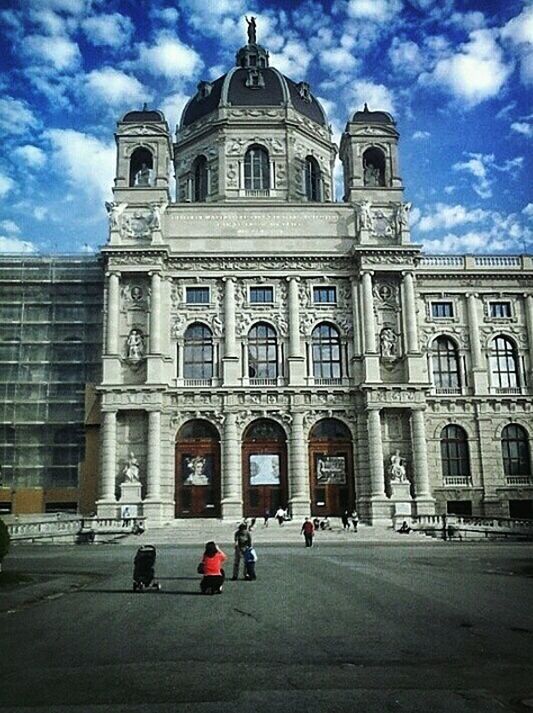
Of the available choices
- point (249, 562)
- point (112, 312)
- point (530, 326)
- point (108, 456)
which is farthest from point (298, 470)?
point (249, 562)

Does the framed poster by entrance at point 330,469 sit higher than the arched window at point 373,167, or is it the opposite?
the arched window at point 373,167

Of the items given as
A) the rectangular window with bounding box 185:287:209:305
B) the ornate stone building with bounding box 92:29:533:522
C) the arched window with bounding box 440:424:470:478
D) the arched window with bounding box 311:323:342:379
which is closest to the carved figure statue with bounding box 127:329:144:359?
the ornate stone building with bounding box 92:29:533:522

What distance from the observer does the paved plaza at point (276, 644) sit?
8.70 metres

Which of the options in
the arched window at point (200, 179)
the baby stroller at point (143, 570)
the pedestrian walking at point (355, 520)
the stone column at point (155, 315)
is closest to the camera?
the baby stroller at point (143, 570)

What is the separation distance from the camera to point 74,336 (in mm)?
57062

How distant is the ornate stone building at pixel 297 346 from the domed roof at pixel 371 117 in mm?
171

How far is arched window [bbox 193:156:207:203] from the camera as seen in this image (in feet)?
204

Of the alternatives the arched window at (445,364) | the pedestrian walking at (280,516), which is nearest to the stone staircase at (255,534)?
the pedestrian walking at (280,516)

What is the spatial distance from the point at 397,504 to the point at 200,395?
1435cm

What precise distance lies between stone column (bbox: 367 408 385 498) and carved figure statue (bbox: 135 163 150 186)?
2511 centimetres

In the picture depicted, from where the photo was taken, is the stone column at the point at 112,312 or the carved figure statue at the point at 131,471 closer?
the carved figure statue at the point at 131,471

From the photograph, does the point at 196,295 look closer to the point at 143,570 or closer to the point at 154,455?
the point at 154,455

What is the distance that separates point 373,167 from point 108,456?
2949 cm

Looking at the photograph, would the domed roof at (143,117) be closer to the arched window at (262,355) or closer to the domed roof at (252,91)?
the domed roof at (252,91)
